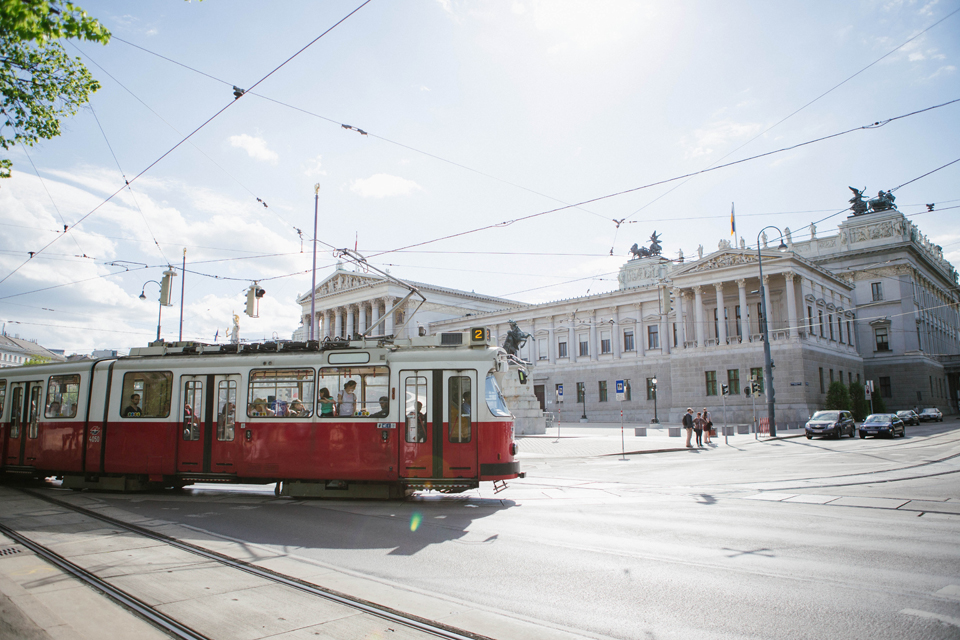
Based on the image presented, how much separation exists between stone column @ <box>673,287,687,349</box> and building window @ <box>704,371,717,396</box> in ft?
13.4

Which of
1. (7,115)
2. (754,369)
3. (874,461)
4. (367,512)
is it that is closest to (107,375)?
(7,115)

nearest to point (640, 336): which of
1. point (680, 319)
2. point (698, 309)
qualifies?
point (680, 319)

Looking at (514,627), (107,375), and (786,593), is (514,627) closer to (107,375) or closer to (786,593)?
(786,593)

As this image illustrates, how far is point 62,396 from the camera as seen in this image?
14.3 metres

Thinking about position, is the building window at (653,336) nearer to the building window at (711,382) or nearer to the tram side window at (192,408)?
the building window at (711,382)

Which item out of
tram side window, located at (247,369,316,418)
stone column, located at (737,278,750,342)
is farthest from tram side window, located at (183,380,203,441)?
stone column, located at (737,278,750,342)

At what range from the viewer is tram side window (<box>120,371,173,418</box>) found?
13.1 meters

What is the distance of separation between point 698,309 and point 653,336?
6751mm

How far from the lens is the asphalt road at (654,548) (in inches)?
200

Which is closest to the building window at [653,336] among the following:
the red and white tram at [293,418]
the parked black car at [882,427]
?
the parked black car at [882,427]

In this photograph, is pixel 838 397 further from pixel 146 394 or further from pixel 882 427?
pixel 146 394

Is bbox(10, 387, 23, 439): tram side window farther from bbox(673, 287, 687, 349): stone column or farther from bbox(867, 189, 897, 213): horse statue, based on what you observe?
bbox(867, 189, 897, 213): horse statue

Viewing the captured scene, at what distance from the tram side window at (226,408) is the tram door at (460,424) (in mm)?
4466

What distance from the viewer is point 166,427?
13.0 metres
